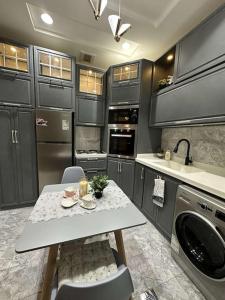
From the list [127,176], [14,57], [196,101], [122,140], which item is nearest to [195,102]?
[196,101]

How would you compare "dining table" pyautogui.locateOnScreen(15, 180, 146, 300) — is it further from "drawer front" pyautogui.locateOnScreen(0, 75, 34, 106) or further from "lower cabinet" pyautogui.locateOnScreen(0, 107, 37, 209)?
"drawer front" pyautogui.locateOnScreen(0, 75, 34, 106)

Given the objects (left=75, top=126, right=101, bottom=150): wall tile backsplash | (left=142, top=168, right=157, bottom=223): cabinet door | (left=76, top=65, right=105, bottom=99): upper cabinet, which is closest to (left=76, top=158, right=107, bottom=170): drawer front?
(left=75, top=126, right=101, bottom=150): wall tile backsplash

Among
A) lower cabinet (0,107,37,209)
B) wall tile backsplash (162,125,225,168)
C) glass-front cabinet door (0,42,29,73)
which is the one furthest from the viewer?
lower cabinet (0,107,37,209)

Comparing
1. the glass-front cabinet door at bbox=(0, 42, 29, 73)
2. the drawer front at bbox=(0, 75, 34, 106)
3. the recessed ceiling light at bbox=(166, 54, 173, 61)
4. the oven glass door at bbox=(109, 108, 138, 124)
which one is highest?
the recessed ceiling light at bbox=(166, 54, 173, 61)

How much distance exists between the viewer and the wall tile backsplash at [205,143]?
1.73m

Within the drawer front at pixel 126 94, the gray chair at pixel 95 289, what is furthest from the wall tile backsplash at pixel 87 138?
the gray chair at pixel 95 289

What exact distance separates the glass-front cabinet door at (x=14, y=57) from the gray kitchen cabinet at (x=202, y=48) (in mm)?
2189

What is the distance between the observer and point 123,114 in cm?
259

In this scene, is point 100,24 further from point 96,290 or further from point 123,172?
point 96,290

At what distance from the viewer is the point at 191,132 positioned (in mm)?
2115

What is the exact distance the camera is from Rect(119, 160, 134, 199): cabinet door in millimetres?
2541

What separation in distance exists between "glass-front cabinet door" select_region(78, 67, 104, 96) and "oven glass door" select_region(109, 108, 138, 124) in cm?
55

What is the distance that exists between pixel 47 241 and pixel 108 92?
8.41 ft

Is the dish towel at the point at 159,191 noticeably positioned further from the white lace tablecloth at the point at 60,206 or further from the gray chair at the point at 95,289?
the gray chair at the point at 95,289
